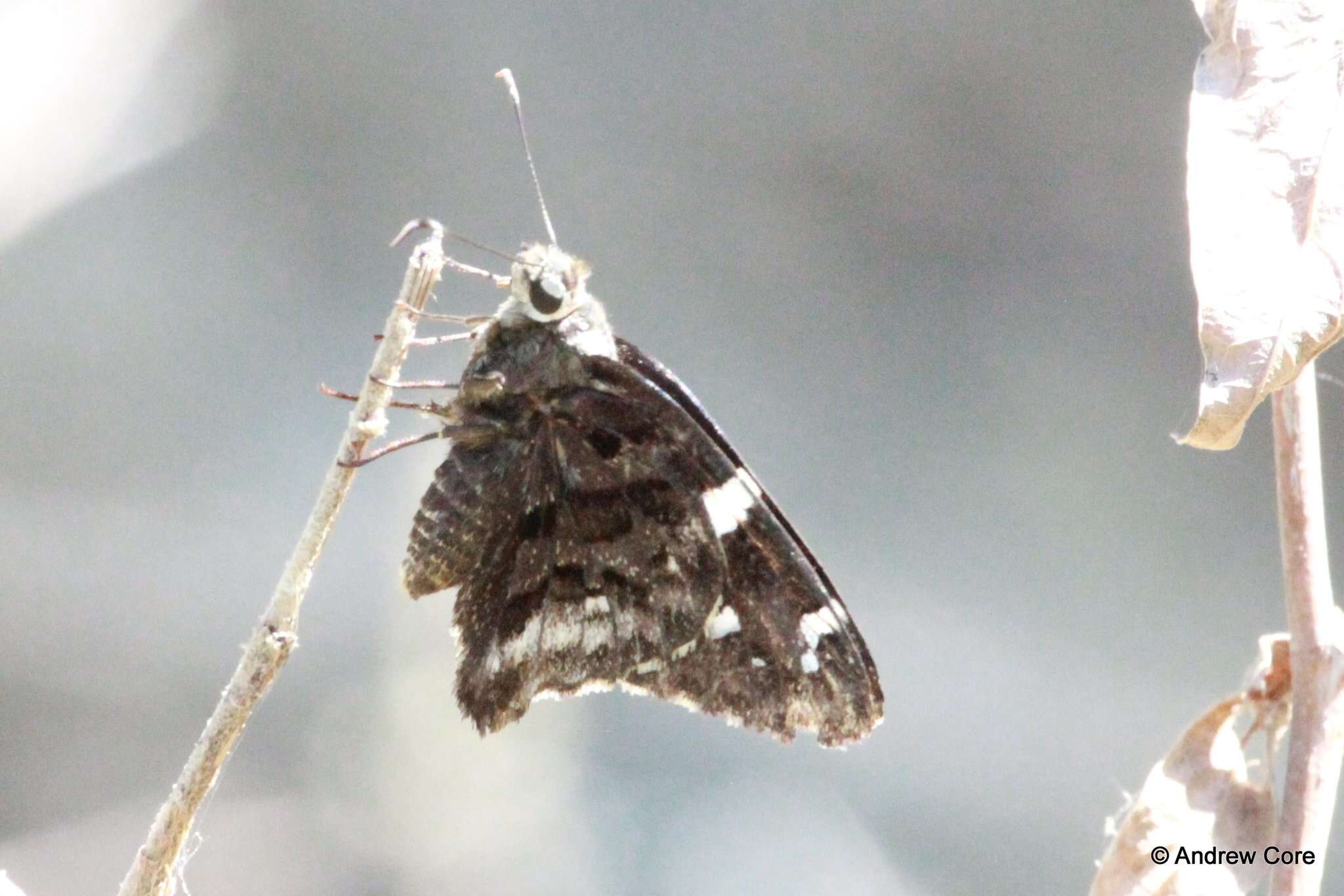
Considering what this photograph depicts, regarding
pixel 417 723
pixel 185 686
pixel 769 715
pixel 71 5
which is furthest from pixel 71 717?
pixel 769 715

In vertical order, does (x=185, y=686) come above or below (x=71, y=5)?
below

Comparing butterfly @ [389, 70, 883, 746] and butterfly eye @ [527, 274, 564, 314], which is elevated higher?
butterfly eye @ [527, 274, 564, 314]

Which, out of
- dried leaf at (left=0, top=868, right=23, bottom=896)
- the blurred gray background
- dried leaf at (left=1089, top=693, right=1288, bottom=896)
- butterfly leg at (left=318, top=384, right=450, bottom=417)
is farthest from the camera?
the blurred gray background

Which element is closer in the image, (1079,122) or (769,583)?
(769,583)

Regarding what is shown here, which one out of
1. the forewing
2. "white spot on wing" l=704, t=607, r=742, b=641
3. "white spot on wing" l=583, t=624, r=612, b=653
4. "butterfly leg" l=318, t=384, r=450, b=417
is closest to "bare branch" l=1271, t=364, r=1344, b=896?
the forewing

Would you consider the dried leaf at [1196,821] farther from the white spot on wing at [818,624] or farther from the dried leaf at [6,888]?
the dried leaf at [6,888]

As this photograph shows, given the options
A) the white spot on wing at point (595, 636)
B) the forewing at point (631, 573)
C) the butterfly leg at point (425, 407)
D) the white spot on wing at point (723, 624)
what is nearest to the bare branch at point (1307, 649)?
the forewing at point (631, 573)

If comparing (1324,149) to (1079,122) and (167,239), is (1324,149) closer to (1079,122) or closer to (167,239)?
(1079,122)

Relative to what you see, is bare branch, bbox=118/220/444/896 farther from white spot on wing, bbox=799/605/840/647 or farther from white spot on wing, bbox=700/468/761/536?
white spot on wing, bbox=799/605/840/647

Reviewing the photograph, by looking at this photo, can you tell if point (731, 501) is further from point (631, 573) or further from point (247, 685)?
point (247, 685)
